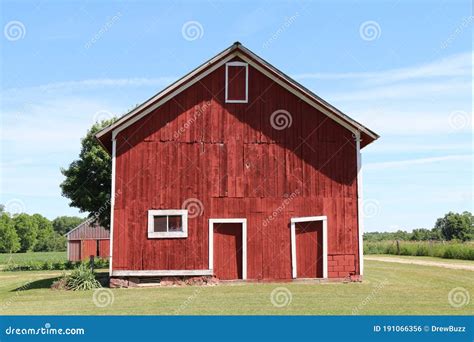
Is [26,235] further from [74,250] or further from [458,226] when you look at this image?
[458,226]

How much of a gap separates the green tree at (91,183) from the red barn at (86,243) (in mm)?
21802

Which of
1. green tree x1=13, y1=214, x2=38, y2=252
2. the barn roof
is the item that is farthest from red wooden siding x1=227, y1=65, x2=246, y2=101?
green tree x1=13, y1=214, x2=38, y2=252

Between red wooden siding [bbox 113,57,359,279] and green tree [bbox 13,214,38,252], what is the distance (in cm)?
10003

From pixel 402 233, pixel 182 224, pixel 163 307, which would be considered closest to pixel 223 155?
pixel 182 224

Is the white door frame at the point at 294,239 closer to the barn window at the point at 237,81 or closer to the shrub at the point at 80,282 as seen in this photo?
the barn window at the point at 237,81

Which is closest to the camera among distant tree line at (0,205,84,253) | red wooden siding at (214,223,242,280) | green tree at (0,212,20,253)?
red wooden siding at (214,223,242,280)

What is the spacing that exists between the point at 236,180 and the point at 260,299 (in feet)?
19.8

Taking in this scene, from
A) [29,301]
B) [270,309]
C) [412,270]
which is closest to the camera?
[270,309]

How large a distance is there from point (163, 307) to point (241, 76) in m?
10.3

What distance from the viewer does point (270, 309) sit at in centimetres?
1492

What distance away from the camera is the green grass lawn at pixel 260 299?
14812 millimetres

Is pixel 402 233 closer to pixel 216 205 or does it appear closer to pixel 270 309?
pixel 216 205

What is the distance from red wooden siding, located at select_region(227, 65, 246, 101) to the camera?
73.2 feet

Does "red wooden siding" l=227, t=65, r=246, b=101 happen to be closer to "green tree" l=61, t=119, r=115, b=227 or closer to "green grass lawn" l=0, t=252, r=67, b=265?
"green tree" l=61, t=119, r=115, b=227
